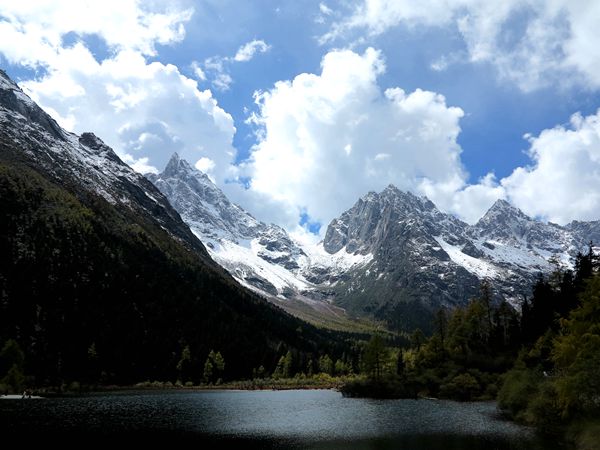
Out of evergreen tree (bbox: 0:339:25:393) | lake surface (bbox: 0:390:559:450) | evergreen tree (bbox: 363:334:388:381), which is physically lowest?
evergreen tree (bbox: 0:339:25:393)

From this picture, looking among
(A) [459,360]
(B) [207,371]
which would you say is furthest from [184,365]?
(A) [459,360]

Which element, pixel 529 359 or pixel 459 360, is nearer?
pixel 529 359

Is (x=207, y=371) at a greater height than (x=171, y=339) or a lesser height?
lesser

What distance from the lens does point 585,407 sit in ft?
193

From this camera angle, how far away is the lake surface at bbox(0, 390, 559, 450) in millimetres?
60312

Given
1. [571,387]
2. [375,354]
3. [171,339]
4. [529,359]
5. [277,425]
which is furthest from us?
[171,339]

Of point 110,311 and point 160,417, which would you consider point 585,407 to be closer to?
point 160,417

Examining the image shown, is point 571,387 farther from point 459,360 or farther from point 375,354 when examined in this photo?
point 375,354

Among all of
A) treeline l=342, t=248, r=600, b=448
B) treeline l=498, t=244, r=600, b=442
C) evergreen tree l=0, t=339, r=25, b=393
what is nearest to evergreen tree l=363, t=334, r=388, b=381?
treeline l=342, t=248, r=600, b=448

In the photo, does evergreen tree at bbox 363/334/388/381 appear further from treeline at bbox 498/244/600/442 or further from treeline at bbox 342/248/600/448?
treeline at bbox 498/244/600/442

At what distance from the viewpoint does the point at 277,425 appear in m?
76.0

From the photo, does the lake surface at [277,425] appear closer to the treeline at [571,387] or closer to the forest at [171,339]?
the treeline at [571,387]

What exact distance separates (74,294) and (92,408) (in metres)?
90.1

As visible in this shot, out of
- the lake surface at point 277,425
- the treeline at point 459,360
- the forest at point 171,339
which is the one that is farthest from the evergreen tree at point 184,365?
the lake surface at point 277,425
